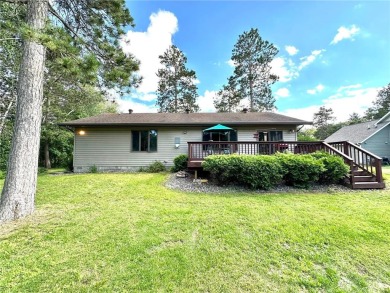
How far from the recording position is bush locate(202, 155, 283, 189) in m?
5.80

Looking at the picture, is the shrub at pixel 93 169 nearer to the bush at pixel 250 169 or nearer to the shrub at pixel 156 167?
the shrub at pixel 156 167

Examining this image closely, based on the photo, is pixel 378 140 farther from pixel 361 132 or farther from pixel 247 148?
pixel 247 148

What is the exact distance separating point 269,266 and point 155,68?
73.0 feet

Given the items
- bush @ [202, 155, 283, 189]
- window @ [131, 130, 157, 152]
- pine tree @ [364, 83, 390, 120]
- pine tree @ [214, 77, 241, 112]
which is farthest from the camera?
pine tree @ [364, 83, 390, 120]

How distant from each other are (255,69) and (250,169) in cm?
1717

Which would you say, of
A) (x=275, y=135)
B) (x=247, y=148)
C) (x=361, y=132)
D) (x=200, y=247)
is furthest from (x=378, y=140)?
(x=200, y=247)

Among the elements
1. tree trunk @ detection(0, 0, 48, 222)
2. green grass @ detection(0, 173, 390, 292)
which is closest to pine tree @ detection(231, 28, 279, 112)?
green grass @ detection(0, 173, 390, 292)

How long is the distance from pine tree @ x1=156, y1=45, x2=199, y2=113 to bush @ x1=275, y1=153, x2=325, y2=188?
16.3m

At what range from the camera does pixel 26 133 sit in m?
3.80

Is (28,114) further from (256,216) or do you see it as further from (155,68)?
(155,68)

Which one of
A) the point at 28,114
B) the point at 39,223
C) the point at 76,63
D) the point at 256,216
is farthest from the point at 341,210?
the point at 28,114

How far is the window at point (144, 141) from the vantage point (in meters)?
10.4

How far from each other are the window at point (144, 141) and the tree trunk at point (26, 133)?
20.9 feet

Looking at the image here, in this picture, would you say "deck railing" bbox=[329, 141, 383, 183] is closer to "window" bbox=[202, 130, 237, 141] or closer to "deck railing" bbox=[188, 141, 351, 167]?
"deck railing" bbox=[188, 141, 351, 167]
